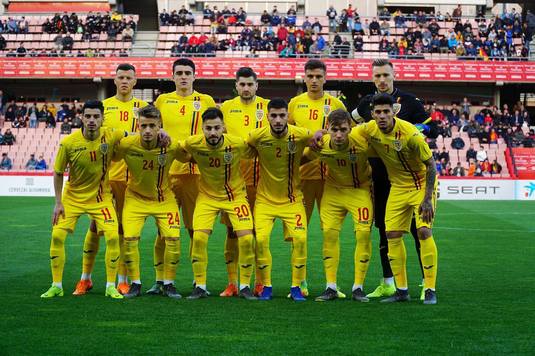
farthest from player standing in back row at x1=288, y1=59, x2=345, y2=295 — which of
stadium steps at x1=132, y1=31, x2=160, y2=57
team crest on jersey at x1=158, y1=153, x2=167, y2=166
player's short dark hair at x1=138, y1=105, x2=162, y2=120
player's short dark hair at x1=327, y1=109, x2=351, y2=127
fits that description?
stadium steps at x1=132, y1=31, x2=160, y2=57

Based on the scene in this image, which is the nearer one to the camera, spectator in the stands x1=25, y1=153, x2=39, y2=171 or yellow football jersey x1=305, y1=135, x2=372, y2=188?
yellow football jersey x1=305, y1=135, x2=372, y2=188

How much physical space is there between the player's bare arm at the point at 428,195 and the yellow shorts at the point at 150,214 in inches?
98.4

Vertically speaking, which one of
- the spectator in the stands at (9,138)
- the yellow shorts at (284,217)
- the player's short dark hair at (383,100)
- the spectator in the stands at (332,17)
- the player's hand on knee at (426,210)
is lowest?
the yellow shorts at (284,217)

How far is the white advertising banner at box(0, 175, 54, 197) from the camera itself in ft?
100

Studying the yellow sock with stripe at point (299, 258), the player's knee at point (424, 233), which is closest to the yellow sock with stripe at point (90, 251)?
the yellow sock with stripe at point (299, 258)

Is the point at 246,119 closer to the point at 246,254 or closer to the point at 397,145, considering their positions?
the point at 246,254

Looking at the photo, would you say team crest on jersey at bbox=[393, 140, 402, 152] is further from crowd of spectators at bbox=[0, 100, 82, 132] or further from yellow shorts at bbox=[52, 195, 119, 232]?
crowd of spectators at bbox=[0, 100, 82, 132]

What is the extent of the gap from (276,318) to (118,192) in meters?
2.89

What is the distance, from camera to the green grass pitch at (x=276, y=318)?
5.86m

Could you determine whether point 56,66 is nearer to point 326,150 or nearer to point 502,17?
point 502,17

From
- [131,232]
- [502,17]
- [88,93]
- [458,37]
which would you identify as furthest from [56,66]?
[131,232]

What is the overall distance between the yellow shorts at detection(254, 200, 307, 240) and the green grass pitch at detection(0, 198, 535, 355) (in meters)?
0.70

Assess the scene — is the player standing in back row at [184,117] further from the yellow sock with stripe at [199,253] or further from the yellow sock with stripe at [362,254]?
the yellow sock with stripe at [362,254]

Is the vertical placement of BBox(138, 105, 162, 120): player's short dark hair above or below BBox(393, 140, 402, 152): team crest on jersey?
above
